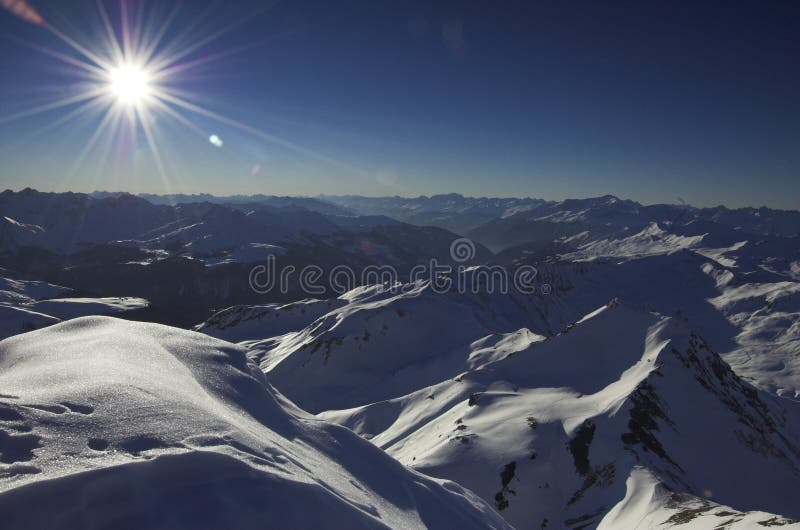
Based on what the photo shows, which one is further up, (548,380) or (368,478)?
(368,478)

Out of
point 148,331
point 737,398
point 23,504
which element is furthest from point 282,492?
point 737,398

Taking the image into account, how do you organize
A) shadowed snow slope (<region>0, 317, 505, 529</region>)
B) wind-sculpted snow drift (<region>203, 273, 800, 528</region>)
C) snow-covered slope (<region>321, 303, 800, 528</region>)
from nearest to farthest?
1. shadowed snow slope (<region>0, 317, 505, 529</region>)
2. wind-sculpted snow drift (<region>203, 273, 800, 528</region>)
3. snow-covered slope (<region>321, 303, 800, 528</region>)

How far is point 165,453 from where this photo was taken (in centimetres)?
830

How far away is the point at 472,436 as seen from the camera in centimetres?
4538

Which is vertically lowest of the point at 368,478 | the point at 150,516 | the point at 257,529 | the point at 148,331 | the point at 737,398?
the point at 737,398

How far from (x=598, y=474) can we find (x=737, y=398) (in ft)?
93.9

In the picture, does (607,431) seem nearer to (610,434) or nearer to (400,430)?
(610,434)

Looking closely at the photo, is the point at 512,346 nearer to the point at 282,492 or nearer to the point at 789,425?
the point at 789,425

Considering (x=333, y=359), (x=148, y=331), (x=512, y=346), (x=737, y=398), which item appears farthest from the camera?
(x=333, y=359)

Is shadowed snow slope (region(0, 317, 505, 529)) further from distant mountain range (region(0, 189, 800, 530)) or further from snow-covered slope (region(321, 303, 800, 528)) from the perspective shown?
snow-covered slope (region(321, 303, 800, 528))

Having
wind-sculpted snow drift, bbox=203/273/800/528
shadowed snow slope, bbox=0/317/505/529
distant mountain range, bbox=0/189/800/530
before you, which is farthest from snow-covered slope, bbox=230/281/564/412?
shadowed snow slope, bbox=0/317/505/529

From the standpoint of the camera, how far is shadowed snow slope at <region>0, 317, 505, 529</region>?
7.03 metres

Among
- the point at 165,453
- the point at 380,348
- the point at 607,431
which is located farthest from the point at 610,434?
the point at 380,348

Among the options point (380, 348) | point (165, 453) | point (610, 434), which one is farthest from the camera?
point (380, 348)
